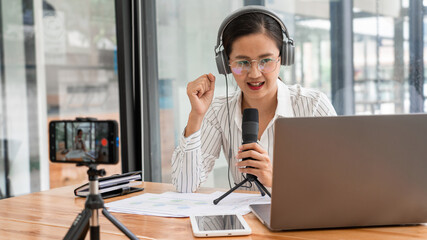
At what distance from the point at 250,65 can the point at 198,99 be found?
25 centimetres

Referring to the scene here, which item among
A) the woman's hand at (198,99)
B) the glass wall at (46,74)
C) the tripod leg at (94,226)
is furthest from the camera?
the glass wall at (46,74)

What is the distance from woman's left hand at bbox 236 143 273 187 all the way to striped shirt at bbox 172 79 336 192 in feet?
0.96

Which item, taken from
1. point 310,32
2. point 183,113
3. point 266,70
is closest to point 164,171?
point 183,113

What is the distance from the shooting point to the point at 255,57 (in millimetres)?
1688

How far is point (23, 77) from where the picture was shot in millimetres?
3463

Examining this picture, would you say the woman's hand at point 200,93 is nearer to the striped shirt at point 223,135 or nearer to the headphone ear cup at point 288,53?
the striped shirt at point 223,135

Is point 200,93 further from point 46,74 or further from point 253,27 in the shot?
point 46,74

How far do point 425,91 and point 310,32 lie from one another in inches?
28.4

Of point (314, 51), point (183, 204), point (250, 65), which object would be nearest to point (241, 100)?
point (250, 65)

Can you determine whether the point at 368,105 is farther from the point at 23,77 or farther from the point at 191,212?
the point at 23,77

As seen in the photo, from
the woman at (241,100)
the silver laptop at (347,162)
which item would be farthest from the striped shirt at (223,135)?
the silver laptop at (347,162)

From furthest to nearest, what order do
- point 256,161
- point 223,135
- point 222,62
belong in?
point 223,135, point 222,62, point 256,161

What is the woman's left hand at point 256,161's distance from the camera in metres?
1.29

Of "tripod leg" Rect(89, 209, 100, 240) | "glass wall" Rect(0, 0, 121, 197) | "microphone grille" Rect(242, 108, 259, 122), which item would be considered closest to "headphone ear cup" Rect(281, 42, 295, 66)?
"microphone grille" Rect(242, 108, 259, 122)
